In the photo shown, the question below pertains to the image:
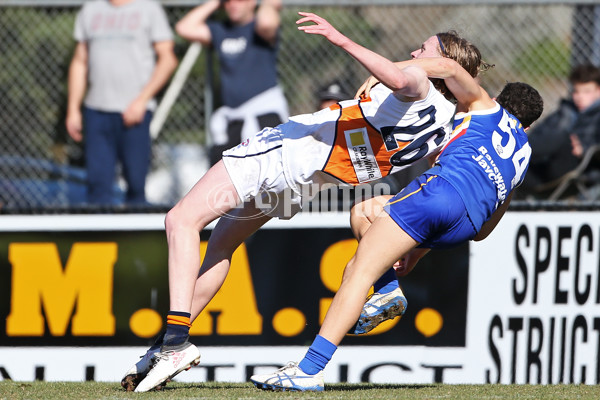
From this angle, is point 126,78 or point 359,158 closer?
point 359,158

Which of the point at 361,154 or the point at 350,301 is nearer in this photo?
the point at 350,301

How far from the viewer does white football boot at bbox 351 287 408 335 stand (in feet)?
14.8

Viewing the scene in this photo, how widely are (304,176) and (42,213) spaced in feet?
8.80

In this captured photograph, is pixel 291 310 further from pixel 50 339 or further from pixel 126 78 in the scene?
pixel 126 78

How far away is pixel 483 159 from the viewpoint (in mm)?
4289

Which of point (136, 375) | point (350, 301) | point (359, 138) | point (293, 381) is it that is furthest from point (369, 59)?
point (136, 375)

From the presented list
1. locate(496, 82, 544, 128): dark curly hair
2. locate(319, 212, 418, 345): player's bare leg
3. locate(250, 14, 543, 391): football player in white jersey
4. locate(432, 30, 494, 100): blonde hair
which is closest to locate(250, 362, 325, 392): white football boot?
locate(250, 14, 543, 391): football player in white jersey

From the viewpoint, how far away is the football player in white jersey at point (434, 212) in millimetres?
4176

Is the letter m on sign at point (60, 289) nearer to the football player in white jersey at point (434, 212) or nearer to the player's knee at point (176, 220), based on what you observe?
the player's knee at point (176, 220)

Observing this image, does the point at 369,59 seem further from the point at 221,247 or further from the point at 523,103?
the point at 221,247

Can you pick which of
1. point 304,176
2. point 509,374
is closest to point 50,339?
point 304,176

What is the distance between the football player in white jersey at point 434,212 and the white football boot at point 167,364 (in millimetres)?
354

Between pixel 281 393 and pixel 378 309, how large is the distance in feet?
2.38

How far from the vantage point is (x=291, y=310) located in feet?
20.4
